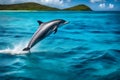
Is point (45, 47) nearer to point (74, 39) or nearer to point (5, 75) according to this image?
point (74, 39)

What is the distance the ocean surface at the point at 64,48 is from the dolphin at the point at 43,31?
64 millimetres

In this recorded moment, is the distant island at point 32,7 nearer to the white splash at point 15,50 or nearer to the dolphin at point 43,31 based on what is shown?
the dolphin at point 43,31

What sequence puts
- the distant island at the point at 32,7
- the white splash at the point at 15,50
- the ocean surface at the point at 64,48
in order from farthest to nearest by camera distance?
the distant island at the point at 32,7 < the white splash at the point at 15,50 < the ocean surface at the point at 64,48

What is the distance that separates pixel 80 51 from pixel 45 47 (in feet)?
1.39

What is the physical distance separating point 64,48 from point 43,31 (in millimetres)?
351

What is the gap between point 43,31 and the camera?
2.66 metres

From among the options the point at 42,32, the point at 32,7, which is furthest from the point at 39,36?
Answer: the point at 32,7

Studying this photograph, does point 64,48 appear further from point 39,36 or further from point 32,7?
point 32,7

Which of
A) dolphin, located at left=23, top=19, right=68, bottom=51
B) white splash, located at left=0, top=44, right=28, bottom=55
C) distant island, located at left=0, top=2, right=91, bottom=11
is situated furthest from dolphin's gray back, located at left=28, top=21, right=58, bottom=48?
distant island, located at left=0, top=2, right=91, bottom=11

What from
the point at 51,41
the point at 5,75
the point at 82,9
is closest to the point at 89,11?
the point at 82,9

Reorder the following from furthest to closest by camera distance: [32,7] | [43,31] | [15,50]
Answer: [32,7] < [15,50] < [43,31]

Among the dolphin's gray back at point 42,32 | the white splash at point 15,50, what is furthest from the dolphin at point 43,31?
the white splash at point 15,50

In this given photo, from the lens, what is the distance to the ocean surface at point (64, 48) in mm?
2631

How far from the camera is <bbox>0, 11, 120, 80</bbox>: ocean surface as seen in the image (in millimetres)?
2631
